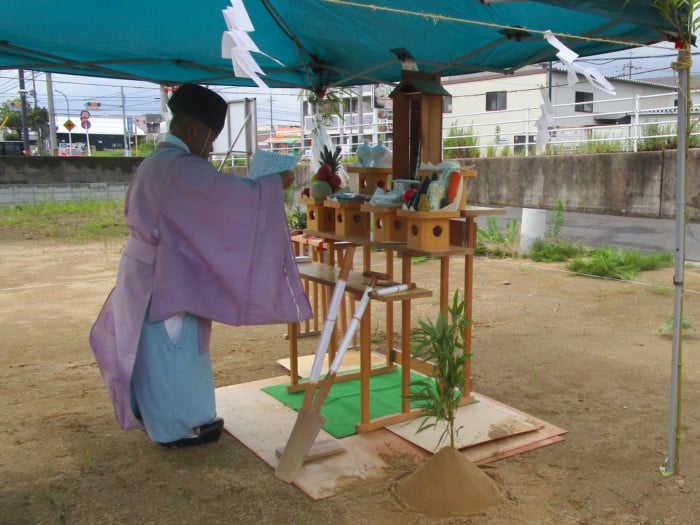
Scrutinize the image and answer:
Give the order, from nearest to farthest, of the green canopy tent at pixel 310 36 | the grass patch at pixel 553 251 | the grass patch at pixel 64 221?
1. the green canopy tent at pixel 310 36
2. the grass patch at pixel 553 251
3. the grass patch at pixel 64 221

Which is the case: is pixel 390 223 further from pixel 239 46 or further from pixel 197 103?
pixel 239 46

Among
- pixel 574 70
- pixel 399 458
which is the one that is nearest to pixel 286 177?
pixel 574 70

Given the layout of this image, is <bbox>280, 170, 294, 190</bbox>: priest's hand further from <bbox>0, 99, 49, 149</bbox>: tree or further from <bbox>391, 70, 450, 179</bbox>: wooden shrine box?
<bbox>0, 99, 49, 149</bbox>: tree

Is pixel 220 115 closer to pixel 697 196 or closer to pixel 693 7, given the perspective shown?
pixel 693 7

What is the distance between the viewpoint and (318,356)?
8.65 feet

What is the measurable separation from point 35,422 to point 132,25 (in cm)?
231

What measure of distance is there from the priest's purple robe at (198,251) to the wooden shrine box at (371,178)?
111 centimetres

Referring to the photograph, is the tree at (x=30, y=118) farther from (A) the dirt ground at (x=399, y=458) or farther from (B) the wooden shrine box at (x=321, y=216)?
(B) the wooden shrine box at (x=321, y=216)

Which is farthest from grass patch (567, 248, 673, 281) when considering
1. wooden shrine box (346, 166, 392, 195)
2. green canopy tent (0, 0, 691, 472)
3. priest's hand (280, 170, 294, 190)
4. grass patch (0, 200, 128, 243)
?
grass patch (0, 200, 128, 243)

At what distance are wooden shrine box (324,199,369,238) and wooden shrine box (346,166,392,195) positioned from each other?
271 mm

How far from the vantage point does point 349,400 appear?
3.64 m

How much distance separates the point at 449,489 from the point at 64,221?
11.9 m

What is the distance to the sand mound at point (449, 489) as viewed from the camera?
2395mm

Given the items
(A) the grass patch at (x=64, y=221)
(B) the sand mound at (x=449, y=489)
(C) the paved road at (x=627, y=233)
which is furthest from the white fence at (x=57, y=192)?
(B) the sand mound at (x=449, y=489)
